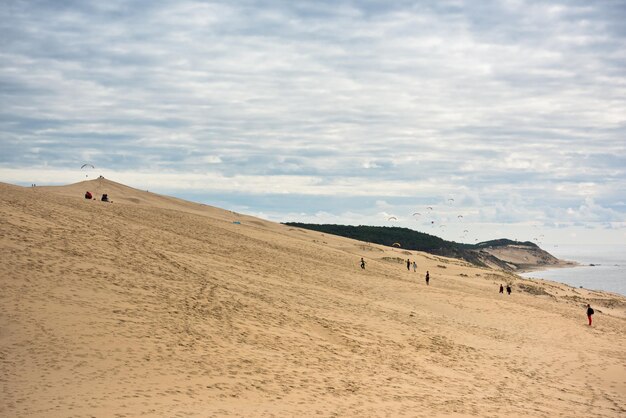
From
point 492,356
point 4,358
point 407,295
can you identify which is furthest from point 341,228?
point 4,358

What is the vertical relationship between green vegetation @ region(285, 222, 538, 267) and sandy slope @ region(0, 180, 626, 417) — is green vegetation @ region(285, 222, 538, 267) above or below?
above

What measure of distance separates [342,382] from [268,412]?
3812 mm

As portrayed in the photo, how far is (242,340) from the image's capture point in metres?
19.5

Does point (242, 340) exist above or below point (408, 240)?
below

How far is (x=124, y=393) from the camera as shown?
13734 millimetres

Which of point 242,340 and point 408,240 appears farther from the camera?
point 408,240

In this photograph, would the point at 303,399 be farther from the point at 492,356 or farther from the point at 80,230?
the point at 80,230

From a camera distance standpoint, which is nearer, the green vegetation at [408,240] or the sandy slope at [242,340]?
the sandy slope at [242,340]

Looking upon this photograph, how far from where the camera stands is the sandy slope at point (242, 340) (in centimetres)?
1452

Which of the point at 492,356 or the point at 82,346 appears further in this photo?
the point at 492,356

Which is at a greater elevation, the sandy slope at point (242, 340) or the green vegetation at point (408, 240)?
the green vegetation at point (408, 240)

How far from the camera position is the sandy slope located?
1452 centimetres

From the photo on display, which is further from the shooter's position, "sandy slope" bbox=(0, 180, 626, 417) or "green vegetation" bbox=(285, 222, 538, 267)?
"green vegetation" bbox=(285, 222, 538, 267)

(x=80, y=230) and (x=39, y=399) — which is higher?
(x=80, y=230)
